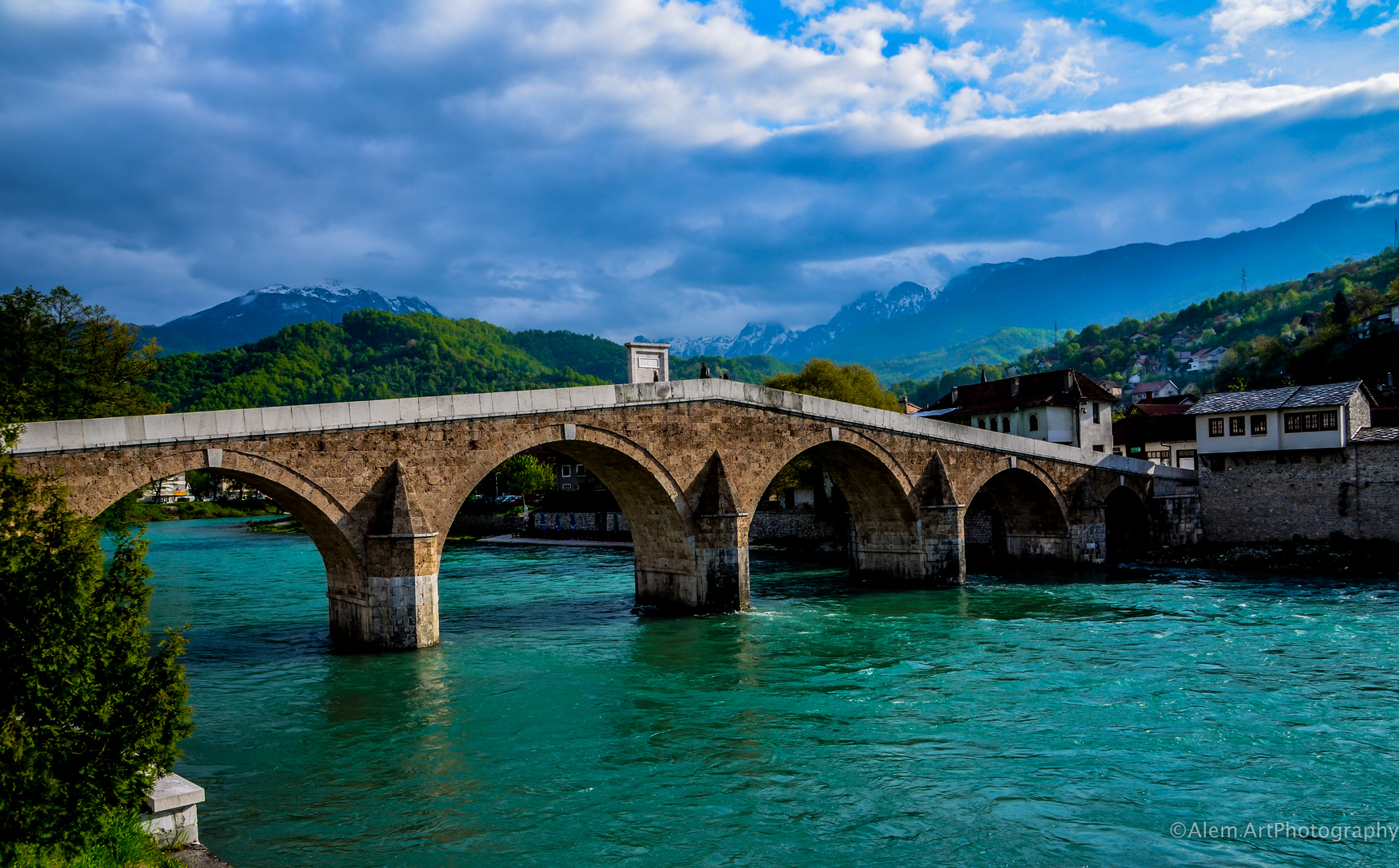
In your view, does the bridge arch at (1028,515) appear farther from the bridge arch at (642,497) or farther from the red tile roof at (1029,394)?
the bridge arch at (642,497)

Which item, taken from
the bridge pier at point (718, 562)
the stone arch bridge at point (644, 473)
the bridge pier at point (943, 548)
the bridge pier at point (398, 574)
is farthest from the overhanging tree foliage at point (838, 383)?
the bridge pier at point (398, 574)

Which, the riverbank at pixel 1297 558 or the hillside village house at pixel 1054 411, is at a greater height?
the hillside village house at pixel 1054 411

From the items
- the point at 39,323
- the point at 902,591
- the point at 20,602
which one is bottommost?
the point at 902,591

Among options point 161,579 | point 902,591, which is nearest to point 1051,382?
point 902,591

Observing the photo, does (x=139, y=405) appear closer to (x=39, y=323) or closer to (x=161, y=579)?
(x=39, y=323)

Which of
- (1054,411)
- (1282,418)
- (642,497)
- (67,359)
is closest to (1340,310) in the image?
(1054,411)

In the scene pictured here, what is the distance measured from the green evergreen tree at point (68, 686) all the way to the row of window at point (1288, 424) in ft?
95.2

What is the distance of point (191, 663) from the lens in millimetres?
16656

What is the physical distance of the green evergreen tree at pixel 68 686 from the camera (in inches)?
224

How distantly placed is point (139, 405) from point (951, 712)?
85.6 ft

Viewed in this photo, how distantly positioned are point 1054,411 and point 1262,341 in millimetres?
46614

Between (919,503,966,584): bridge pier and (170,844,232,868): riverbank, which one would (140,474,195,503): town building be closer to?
(919,503,966,584): bridge pier

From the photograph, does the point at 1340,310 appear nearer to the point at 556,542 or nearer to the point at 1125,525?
the point at 1125,525

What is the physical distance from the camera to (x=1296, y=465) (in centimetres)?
2683
